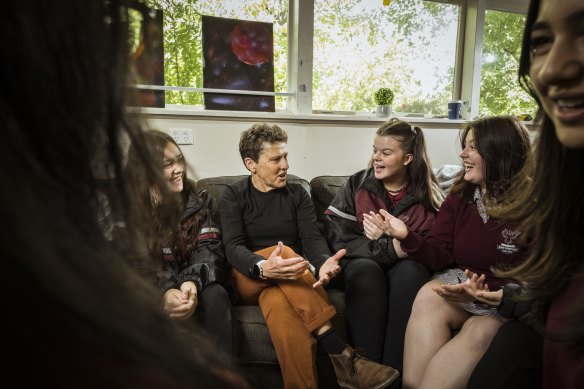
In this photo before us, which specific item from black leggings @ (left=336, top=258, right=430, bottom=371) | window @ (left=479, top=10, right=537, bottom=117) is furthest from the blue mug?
black leggings @ (left=336, top=258, right=430, bottom=371)

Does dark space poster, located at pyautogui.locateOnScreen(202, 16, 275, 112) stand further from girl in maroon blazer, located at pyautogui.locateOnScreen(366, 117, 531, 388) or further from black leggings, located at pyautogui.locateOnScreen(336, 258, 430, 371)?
black leggings, located at pyautogui.locateOnScreen(336, 258, 430, 371)

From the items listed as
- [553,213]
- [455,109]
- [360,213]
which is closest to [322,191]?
[360,213]

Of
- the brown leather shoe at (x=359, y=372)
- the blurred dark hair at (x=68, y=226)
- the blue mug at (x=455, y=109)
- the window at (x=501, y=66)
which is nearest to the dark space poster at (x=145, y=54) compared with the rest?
the blurred dark hair at (x=68, y=226)

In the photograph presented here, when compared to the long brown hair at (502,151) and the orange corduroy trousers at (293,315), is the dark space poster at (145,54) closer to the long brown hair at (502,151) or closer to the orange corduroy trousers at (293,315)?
the orange corduroy trousers at (293,315)

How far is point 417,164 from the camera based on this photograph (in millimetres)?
2189

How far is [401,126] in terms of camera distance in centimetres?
224

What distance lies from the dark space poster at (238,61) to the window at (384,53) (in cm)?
36

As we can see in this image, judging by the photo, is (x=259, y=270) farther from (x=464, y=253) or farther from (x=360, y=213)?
(x=464, y=253)

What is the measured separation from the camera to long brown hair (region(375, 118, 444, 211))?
214 cm

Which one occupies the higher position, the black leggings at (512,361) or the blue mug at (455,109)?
the blue mug at (455,109)

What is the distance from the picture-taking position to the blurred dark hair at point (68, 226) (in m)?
0.20

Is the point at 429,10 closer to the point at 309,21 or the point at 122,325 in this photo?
the point at 309,21

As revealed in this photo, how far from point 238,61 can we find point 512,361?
225 cm

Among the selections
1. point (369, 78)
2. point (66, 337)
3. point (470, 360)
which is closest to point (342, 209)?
point (470, 360)
